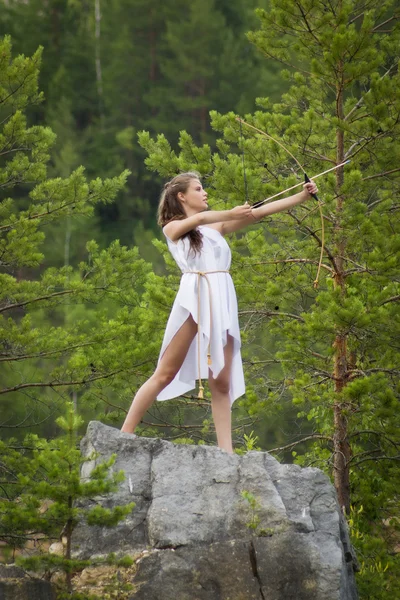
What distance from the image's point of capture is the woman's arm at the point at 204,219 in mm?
5938

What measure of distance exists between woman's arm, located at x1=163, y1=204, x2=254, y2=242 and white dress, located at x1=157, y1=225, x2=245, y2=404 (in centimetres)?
→ 10

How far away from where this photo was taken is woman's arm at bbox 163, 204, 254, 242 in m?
5.94

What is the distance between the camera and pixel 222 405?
20.2 feet

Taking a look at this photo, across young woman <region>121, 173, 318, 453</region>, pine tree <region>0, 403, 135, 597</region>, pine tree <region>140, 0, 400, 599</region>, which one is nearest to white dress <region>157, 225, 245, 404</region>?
young woman <region>121, 173, 318, 453</region>

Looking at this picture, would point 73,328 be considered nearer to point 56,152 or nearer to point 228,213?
point 228,213

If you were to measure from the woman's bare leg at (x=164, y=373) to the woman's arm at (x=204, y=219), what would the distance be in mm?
500

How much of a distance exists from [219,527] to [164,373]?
93cm

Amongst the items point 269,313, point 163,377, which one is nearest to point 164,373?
point 163,377

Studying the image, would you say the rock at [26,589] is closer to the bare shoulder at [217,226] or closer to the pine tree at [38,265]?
the bare shoulder at [217,226]

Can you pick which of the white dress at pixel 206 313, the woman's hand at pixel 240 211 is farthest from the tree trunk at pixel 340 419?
the woman's hand at pixel 240 211

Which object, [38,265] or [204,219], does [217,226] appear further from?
[38,265]

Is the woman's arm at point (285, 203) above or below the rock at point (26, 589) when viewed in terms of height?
above

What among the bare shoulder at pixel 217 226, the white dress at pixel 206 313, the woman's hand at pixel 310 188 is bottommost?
the white dress at pixel 206 313

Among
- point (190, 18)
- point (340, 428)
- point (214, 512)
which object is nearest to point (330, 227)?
point (340, 428)
